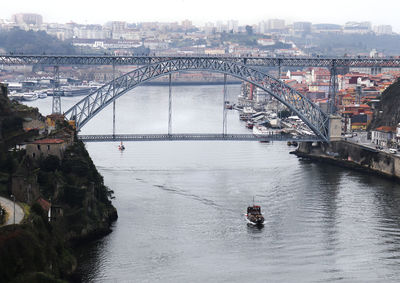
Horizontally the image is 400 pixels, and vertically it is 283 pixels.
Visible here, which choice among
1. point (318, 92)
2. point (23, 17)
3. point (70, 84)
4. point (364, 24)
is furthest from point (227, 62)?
point (364, 24)

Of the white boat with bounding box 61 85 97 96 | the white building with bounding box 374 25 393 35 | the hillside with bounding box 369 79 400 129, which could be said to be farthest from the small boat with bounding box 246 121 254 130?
the white building with bounding box 374 25 393 35

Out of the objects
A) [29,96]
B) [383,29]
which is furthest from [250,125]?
[383,29]

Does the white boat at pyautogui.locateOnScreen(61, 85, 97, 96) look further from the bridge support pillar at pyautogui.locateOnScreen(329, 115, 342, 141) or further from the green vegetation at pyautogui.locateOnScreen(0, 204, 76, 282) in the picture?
the green vegetation at pyautogui.locateOnScreen(0, 204, 76, 282)

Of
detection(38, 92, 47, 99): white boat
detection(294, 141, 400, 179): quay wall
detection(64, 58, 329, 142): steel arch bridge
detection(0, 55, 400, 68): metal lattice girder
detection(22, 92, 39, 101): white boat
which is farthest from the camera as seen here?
detection(38, 92, 47, 99): white boat

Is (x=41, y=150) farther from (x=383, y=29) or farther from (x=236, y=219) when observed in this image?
(x=383, y=29)

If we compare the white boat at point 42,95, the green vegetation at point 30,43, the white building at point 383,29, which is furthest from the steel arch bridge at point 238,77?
the white building at point 383,29

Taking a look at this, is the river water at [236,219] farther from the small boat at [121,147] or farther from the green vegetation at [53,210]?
the green vegetation at [53,210]
